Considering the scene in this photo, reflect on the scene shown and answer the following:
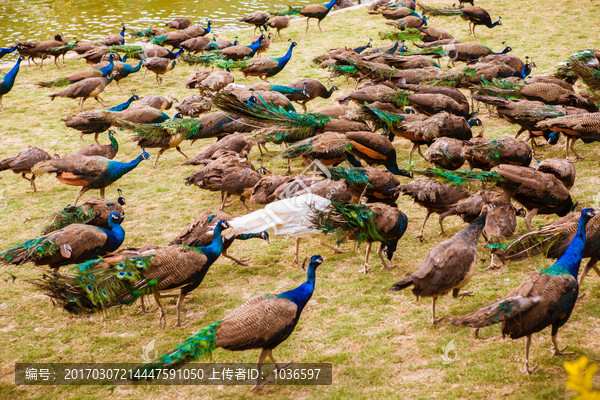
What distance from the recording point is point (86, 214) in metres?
6.37

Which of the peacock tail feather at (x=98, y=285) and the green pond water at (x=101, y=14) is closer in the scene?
the peacock tail feather at (x=98, y=285)

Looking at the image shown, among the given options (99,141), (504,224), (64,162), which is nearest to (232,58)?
(99,141)

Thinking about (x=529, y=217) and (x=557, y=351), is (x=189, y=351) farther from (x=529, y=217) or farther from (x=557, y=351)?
(x=529, y=217)

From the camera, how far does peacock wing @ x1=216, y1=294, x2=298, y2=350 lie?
400cm

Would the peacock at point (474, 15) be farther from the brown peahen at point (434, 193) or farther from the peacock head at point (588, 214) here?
the peacock head at point (588, 214)

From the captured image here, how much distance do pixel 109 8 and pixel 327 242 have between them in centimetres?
1873

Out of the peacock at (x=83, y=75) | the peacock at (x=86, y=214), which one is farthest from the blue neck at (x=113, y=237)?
the peacock at (x=83, y=75)

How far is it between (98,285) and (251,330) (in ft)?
4.93

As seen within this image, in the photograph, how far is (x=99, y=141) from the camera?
1013 cm

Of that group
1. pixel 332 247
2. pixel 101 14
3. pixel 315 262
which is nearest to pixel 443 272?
pixel 315 262

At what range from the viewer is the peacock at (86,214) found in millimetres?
6227

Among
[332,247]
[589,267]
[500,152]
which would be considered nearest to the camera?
[589,267]

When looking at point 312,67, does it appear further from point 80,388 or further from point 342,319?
point 80,388

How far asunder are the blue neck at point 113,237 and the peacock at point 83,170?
1584 millimetres
